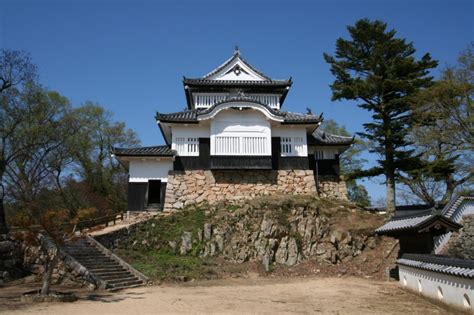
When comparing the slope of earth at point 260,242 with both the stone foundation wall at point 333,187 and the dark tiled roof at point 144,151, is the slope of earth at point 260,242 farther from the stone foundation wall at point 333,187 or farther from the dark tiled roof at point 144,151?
the dark tiled roof at point 144,151

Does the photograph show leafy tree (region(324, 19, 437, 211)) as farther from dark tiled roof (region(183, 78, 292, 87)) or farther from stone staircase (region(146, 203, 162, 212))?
stone staircase (region(146, 203, 162, 212))

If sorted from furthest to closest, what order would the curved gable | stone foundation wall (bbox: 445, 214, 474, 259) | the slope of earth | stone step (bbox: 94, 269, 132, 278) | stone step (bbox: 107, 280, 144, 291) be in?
the curved gable < the slope of earth < stone foundation wall (bbox: 445, 214, 474, 259) < stone step (bbox: 94, 269, 132, 278) < stone step (bbox: 107, 280, 144, 291)

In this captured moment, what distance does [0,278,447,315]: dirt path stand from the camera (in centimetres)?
1076

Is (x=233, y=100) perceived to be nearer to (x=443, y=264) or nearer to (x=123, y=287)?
(x=123, y=287)

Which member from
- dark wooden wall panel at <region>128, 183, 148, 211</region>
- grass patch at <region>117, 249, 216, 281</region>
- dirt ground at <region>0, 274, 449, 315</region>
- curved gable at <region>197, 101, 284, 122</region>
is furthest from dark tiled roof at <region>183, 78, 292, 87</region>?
dirt ground at <region>0, 274, 449, 315</region>

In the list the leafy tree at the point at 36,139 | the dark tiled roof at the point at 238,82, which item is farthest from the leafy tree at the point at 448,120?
the leafy tree at the point at 36,139

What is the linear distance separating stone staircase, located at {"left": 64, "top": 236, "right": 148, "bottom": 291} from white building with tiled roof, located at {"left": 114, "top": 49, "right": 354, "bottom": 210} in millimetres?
5809

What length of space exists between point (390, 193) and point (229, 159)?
A: 33.9ft

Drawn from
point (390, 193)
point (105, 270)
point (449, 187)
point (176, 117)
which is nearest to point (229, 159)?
point (176, 117)

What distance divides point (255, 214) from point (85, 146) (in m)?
20.8

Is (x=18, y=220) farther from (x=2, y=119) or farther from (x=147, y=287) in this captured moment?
(x=2, y=119)

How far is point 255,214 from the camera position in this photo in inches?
841

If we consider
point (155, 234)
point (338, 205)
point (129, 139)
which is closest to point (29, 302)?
point (155, 234)

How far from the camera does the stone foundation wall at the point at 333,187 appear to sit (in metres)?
26.0
